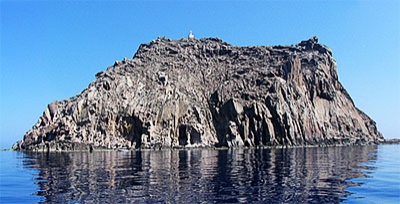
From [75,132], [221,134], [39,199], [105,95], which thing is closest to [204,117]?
[221,134]

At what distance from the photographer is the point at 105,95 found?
158375mm

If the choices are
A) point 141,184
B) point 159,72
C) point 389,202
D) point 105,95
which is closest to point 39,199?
point 141,184

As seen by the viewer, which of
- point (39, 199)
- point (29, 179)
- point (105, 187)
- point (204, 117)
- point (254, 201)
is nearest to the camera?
point (254, 201)

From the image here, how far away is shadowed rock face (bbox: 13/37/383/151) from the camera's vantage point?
14900 cm

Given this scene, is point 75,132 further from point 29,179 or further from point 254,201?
point 254,201

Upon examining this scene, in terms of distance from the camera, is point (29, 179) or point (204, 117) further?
point (204, 117)

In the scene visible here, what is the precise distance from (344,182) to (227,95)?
472 feet

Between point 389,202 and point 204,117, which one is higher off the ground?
point 204,117

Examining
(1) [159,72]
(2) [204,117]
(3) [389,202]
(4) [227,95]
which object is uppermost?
(1) [159,72]

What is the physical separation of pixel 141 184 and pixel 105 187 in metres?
3.68

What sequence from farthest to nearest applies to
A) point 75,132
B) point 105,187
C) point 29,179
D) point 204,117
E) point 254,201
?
point 204,117 < point 75,132 < point 29,179 < point 105,187 < point 254,201

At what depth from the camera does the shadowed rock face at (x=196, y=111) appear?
149 meters

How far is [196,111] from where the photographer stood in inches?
6688

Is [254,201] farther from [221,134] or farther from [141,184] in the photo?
[221,134]
